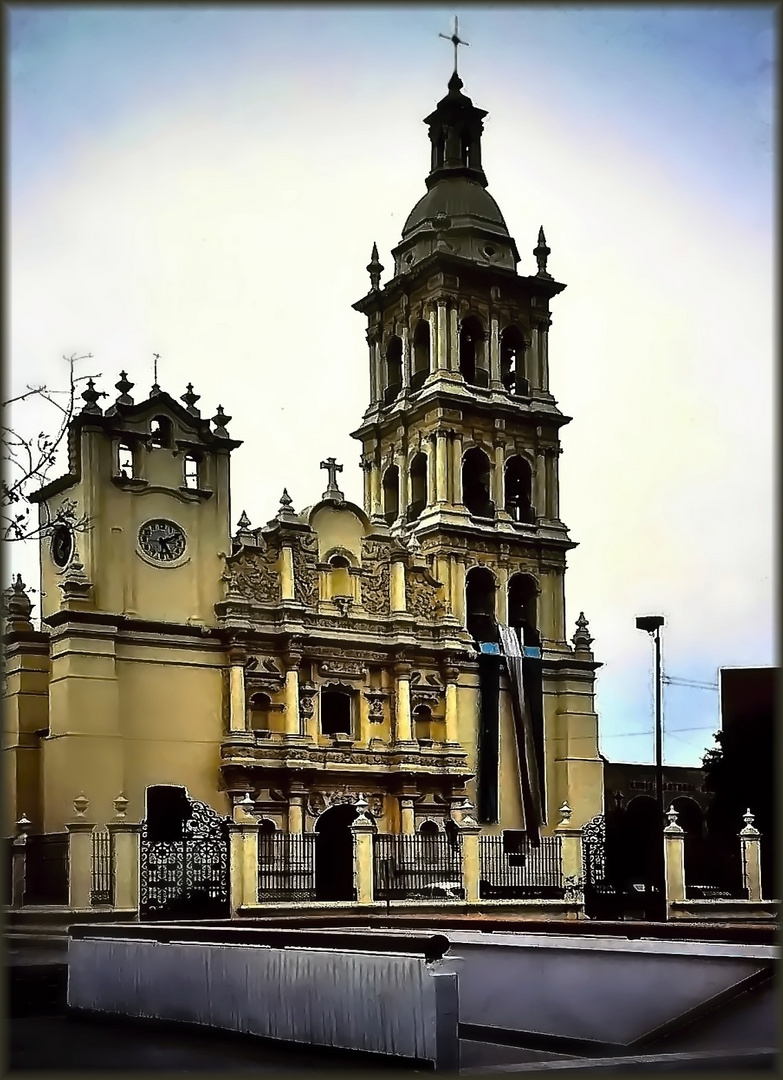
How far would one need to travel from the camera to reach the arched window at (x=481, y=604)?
117ft

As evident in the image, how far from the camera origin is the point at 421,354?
37.6 meters

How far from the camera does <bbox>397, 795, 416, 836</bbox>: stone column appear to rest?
3225 centimetres

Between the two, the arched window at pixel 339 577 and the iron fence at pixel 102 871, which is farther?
the arched window at pixel 339 577

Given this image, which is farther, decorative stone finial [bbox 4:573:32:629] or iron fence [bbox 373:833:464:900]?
decorative stone finial [bbox 4:573:32:629]

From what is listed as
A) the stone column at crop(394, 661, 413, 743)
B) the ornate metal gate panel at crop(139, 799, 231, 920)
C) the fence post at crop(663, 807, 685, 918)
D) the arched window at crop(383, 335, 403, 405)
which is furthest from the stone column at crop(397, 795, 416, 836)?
the arched window at crop(383, 335, 403, 405)

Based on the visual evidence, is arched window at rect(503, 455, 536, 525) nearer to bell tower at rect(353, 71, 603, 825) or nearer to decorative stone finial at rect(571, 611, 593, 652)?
bell tower at rect(353, 71, 603, 825)

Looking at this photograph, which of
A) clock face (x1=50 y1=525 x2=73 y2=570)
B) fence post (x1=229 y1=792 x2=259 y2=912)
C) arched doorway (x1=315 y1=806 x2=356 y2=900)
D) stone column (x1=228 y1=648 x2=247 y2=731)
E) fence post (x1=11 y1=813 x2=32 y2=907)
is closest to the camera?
fence post (x1=229 y1=792 x2=259 y2=912)

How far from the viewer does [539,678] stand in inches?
1377

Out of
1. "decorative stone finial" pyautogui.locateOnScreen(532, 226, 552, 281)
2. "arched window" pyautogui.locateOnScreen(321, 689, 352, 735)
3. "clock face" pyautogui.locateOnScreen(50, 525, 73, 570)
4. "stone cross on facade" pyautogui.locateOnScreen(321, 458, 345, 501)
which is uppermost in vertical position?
"decorative stone finial" pyautogui.locateOnScreen(532, 226, 552, 281)

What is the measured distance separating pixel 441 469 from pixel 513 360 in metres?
4.57

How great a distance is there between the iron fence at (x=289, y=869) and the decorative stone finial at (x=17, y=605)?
323 inches

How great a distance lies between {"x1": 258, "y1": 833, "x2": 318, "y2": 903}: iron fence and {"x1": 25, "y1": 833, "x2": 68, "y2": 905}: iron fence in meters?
3.28

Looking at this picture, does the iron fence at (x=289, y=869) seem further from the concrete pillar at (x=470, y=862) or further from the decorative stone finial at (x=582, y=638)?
the decorative stone finial at (x=582, y=638)

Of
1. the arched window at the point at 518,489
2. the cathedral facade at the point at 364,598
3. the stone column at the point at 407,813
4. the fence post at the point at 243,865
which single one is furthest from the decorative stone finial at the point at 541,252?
the fence post at the point at 243,865
